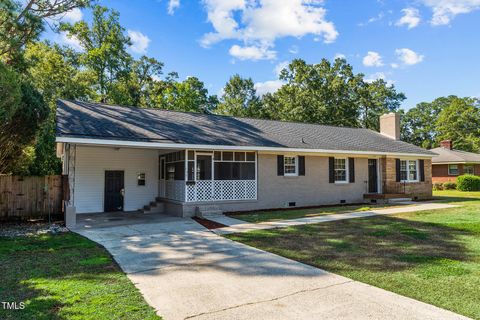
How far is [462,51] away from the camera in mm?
17750

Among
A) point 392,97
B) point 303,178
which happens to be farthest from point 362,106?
point 303,178

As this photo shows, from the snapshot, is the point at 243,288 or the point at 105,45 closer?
the point at 243,288

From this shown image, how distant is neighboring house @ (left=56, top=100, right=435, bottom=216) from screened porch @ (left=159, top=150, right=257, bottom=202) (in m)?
0.05

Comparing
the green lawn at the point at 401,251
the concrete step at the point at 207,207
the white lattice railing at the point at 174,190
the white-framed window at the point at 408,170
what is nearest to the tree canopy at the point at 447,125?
the white-framed window at the point at 408,170

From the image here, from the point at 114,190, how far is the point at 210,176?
4.98m

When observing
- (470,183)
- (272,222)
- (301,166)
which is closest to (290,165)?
(301,166)

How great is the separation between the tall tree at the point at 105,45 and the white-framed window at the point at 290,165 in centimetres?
2034

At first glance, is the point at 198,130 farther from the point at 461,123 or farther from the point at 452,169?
the point at 461,123

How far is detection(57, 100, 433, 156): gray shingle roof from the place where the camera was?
1275 centimetres

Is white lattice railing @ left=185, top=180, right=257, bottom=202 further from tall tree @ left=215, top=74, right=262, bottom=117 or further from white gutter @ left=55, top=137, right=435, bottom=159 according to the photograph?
tall tree @ left=215, top=74, right=262, bottom=117

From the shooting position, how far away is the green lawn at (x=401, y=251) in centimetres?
494

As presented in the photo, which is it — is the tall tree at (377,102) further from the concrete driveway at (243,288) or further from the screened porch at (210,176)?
the concrete driveway at (243,288)

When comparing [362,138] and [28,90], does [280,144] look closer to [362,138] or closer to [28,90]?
[362,138]

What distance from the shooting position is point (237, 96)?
1929 inches
